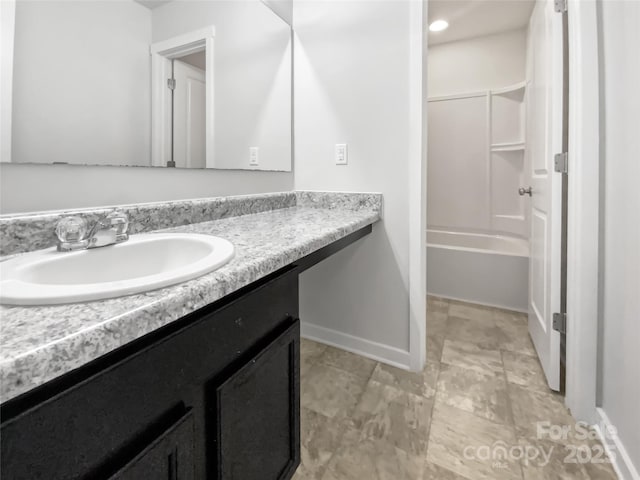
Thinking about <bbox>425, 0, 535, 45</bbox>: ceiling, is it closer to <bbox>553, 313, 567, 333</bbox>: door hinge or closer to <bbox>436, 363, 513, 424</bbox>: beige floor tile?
<bbox>553, 313, 567, 333</bbox>: door hinge

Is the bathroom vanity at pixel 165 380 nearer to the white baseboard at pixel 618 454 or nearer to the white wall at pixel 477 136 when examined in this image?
the white baseboard at pixel 618 454

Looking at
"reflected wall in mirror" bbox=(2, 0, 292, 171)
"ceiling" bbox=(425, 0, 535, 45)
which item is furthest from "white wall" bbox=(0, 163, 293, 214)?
"ceiling" bbox=(425, 0, 535, 45)

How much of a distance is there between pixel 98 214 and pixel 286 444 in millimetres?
816

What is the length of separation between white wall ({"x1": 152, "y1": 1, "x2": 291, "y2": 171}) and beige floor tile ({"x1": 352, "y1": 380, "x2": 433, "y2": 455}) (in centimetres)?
121

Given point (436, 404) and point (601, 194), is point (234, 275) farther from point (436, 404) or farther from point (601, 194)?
point (601, 194)

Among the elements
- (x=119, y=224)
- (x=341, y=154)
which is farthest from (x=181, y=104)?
(x=341, y=154)

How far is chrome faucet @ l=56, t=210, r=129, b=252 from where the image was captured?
747mm

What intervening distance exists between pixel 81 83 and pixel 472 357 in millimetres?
2001

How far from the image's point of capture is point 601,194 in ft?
3.88

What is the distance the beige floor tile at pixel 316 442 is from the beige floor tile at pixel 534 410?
2.27 feet

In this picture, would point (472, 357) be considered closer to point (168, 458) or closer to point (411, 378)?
point (411, 378)

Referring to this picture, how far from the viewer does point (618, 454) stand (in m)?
1.05

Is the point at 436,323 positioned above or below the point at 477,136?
below

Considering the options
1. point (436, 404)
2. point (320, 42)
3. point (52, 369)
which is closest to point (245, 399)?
point (52, 369)
